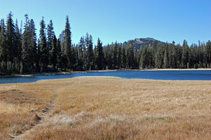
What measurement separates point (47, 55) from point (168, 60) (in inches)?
3687

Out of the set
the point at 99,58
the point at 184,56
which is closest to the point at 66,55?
the point at 99,58

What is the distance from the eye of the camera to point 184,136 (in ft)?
20.0

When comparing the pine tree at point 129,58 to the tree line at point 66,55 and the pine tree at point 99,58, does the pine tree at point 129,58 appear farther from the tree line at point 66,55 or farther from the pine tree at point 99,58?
the pine tree at point 99,58

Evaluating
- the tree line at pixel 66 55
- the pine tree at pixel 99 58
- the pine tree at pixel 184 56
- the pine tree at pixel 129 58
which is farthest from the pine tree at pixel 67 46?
the pine tree at pixel 184 56

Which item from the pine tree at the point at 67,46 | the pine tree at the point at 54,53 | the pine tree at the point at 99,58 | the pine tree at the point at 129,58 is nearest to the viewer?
the pine tree at the point at 54,53

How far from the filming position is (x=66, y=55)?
94500mm

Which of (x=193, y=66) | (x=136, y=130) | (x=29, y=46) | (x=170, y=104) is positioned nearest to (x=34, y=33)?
(x=29, y=46)

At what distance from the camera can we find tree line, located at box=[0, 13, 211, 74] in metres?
70.7

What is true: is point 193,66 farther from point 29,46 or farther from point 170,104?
point 170,104

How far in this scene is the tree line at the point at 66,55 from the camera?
7069cm

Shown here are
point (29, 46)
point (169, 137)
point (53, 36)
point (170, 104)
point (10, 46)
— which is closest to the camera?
point (169, 137)

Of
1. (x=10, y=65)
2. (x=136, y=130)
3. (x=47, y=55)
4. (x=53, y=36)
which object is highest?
(x=53, y=36)

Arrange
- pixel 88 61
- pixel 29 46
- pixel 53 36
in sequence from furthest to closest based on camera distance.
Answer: pixel 88 61
pixel 53 36
pixel 29 46

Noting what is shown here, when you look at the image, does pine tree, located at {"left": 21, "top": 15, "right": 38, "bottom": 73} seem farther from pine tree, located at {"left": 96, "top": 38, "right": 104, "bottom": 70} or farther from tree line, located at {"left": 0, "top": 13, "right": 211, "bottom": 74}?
pine tree, located at {"left": 96, "top": 38, "right": 104, "bottom": 70}
